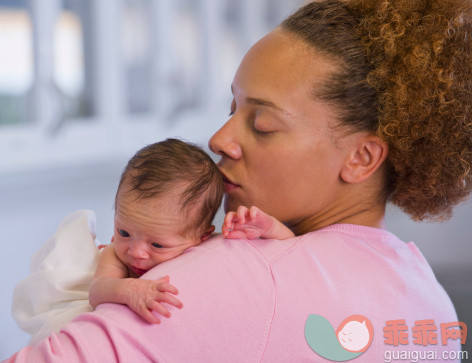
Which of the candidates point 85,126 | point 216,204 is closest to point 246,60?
point 216,204

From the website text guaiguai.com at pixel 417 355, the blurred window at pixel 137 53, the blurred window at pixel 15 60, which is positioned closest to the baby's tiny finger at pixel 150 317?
the website text guaiguai.com at pixel 417 355

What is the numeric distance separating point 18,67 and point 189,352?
162 cm

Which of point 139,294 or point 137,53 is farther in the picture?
point 137,53

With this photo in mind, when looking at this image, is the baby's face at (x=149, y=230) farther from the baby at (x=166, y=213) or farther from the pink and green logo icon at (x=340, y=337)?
the pink and green logo icon at (x=340, y=337)

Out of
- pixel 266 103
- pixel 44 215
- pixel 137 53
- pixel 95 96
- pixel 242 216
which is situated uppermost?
pixel 266 103

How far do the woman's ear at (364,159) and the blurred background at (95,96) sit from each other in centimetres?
76

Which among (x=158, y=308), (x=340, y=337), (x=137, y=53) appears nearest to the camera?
(x=158, y=308)

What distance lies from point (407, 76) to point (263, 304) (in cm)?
53

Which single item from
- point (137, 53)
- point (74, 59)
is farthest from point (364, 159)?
point (137, 53)

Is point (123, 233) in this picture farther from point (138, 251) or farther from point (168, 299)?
point (168, 299)

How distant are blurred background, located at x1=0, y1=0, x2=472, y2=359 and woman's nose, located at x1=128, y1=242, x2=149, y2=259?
1.00 m

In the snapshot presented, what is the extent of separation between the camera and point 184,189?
1.08 m

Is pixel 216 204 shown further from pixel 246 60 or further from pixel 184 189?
pixel 246 60

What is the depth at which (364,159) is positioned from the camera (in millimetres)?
1175
